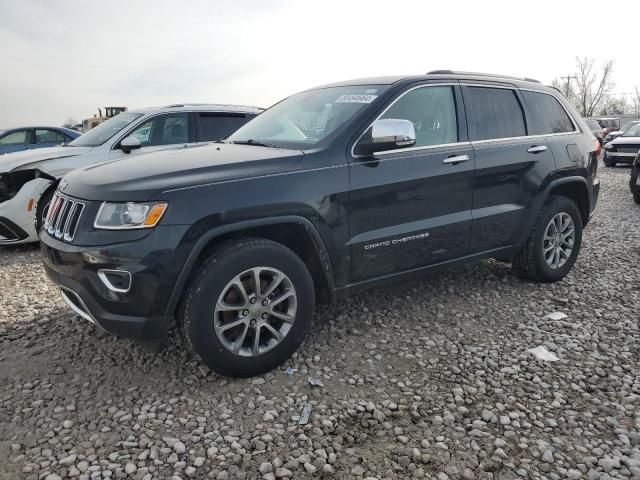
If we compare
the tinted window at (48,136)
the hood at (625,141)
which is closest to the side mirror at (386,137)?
the tinted window at (48,136)

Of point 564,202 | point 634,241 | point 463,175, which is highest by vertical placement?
point 463,175

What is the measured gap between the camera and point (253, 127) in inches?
164

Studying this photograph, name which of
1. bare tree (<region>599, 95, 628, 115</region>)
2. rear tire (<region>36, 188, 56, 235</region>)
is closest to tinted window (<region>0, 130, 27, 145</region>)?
rear tire (<region>36, 188, 56, 235</region>)

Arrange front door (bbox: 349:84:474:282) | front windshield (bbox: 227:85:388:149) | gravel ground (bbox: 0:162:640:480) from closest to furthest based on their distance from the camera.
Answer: gravel ground (bbox: 0:162:640:480)
front door (bbox: 349:84:474:282)
front windshield (bbox: 227:85:388:149)

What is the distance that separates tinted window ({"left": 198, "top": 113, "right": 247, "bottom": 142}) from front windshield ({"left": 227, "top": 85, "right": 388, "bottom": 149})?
2.71m

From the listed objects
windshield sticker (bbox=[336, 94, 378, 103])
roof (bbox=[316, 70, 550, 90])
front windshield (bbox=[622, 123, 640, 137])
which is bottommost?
front windshield (bbox=[622, 123, 640, 137])

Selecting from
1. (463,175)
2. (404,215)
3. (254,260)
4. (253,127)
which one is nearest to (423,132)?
(463,175)

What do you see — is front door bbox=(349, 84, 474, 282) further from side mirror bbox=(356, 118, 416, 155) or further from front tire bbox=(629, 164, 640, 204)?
front tire bbox=(629, 164, 640, 204)

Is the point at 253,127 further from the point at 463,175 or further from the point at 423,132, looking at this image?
the point at 463,175

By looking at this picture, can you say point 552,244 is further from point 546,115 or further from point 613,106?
point 613,106

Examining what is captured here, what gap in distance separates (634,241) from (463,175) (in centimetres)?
396

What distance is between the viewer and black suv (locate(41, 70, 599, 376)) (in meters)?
2.73

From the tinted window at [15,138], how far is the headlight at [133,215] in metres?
12.5

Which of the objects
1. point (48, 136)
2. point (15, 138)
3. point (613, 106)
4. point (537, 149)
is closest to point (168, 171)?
point (537, 149)
